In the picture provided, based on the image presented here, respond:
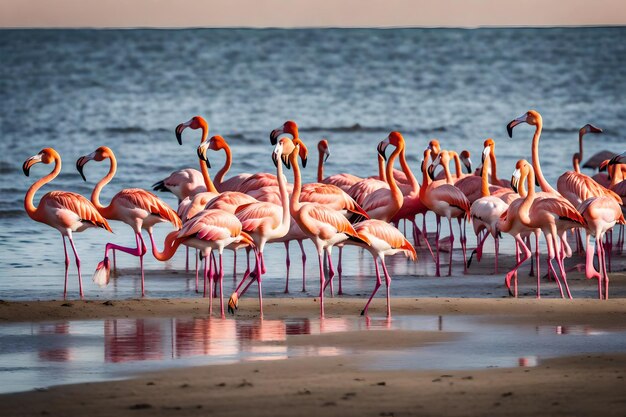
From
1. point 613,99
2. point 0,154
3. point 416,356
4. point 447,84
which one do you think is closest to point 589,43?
point 447,84

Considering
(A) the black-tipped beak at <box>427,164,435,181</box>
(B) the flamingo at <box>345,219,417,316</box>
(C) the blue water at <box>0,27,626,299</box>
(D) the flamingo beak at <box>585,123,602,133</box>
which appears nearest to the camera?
(B) the flamingo at <box>345,219,417,316</box>

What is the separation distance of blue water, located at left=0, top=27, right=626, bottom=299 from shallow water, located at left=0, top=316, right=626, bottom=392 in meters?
2.20

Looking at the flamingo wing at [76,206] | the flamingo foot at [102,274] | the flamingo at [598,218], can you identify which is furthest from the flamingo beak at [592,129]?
the flamingo foot at [102,274]

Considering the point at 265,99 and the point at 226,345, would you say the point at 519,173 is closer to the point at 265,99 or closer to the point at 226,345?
the point at 226,345

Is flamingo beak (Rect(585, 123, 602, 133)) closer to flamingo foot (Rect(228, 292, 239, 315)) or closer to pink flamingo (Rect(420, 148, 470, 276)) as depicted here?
pink flamingo (Rect(420, 148, 470, 276))

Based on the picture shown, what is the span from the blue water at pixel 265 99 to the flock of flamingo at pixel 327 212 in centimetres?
58

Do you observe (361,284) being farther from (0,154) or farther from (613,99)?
(613,99)

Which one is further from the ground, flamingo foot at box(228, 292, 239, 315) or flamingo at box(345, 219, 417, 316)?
flamingo at box(345, 219, 417, 316)

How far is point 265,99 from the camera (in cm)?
4503

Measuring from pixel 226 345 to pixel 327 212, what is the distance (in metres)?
2.01

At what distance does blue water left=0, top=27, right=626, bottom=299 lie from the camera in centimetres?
1899

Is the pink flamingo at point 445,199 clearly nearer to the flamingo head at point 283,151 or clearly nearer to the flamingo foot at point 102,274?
the flamingo head at point 283,151

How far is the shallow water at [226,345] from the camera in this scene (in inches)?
269

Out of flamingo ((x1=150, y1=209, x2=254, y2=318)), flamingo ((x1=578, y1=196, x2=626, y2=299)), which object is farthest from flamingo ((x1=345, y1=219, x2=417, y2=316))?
flamingo ((x1=578, y1=196, x2=626, y2=299))
